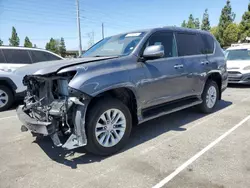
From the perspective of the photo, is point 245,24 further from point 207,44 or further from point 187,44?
point 187,44

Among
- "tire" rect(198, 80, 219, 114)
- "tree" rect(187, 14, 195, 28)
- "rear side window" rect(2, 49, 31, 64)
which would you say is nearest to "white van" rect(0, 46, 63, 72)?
"rear side window" rect(2, 49, 31, 64)

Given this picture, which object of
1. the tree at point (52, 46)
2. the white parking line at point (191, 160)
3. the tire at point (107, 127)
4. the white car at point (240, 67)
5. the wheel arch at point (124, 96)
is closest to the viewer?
the white parking line at point (191, 160)

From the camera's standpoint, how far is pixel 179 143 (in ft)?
12.4

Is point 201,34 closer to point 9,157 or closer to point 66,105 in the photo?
point 66,105

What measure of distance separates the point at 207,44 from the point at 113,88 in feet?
11.0

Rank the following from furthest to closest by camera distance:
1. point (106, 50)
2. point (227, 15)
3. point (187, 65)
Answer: point (227, 15) < point (187, 65) < point (106, 50)

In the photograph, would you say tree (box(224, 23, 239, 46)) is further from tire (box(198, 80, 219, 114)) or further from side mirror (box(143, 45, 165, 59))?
side mirror (box(143, 45, 165, 59))

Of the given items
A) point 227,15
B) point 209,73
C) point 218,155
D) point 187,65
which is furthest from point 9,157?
point 227,15

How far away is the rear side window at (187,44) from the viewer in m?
4.64

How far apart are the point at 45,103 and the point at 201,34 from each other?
400 cm

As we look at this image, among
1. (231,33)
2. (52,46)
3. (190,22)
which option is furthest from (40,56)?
(52,46)

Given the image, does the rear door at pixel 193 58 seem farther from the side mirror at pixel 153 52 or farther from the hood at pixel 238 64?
the hood at pixel 238 64

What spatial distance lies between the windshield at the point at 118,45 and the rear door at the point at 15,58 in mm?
3183

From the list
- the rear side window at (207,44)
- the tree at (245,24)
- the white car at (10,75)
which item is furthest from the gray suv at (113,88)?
the tree at (245,24)
